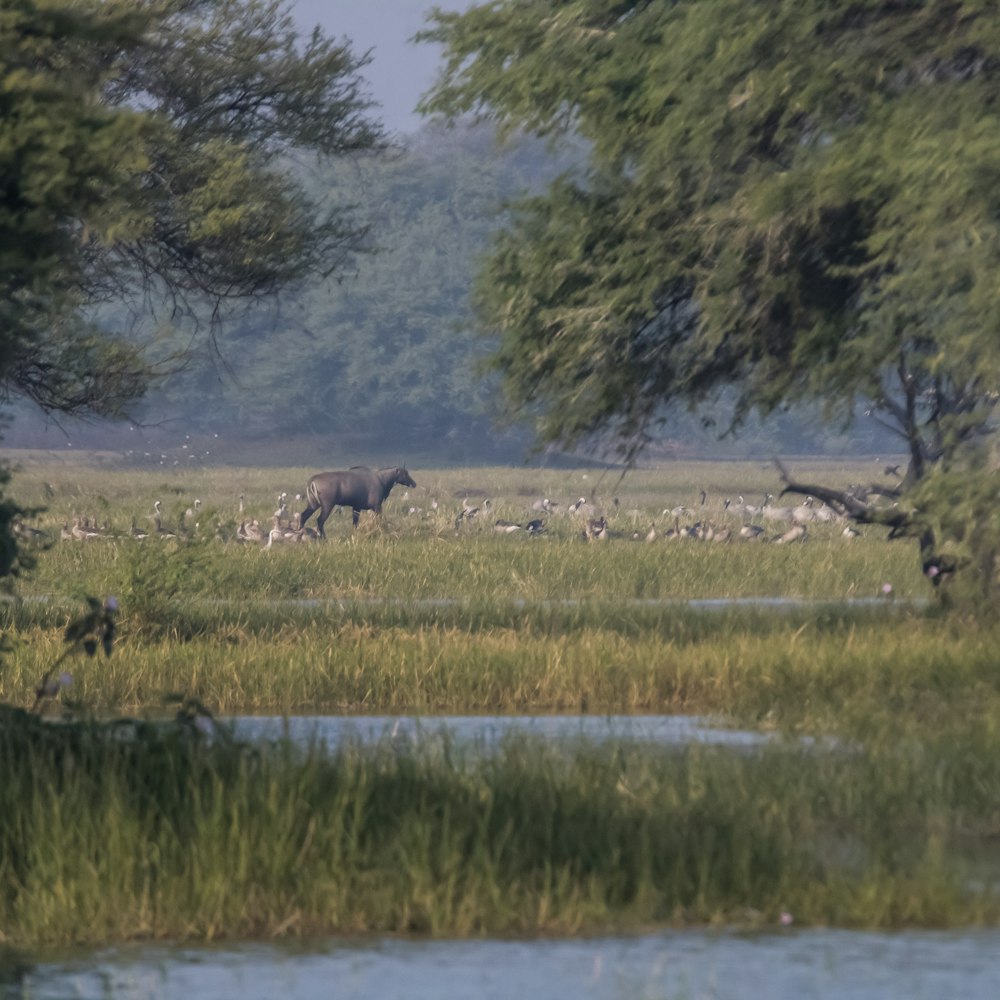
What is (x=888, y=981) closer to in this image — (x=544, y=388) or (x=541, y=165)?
(x=544, y=388)

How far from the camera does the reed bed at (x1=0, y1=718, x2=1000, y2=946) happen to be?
347 inches

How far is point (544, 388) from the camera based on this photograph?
66.9 feet

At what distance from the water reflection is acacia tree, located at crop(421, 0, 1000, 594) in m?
2.72

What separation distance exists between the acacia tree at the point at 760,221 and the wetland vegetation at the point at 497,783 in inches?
81.6

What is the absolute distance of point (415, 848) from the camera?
9148mm

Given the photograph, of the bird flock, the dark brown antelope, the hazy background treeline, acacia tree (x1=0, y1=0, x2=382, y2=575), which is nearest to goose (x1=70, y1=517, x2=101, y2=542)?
the bird flock

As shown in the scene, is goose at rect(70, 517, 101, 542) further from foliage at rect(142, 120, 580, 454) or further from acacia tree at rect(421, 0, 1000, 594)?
foliage at rect(142, 120, 580, 454)

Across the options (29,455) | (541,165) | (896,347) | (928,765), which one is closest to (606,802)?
(928,765)

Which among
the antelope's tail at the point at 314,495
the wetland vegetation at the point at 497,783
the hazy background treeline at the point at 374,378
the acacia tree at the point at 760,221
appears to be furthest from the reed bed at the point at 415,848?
the hazy background treeline at the point at 374,378

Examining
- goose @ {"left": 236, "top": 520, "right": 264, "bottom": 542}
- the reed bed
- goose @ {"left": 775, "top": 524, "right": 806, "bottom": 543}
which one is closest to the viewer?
the reed bed

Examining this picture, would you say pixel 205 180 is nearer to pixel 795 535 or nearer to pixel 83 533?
pixel 83 533

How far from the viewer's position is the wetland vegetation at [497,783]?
889cm

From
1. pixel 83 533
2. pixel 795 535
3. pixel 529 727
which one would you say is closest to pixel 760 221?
pixel 529 727

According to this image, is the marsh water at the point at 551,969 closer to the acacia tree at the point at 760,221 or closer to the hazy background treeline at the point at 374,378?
the acacia tree at the point at 760,221
